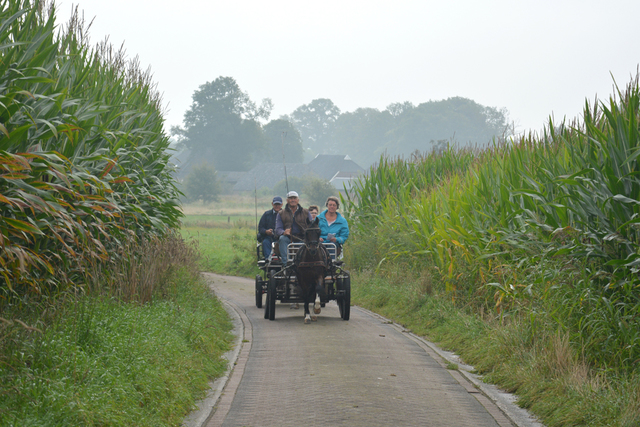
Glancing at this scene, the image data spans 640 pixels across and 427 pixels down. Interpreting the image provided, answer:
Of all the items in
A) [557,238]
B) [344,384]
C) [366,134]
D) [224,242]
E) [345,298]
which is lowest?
[224,242]

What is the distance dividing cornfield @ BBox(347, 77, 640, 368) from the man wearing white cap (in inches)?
98.3

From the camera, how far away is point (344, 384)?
24.7 ft

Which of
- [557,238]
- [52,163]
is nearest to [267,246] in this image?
[557,238]

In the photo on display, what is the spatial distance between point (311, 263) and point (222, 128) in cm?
8165

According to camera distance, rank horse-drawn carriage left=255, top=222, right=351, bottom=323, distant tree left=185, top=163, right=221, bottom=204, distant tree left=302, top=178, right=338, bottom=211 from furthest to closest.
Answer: distant tree left=185, top=163, right=221, bottom=204, distant tree left=302, top=178, right=338, bottom=211, horse-drawn carriage left=255, top=222, right=351, bottom=323

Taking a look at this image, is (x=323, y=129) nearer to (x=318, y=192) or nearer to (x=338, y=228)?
(x=318, y=192)

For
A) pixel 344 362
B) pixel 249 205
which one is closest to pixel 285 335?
pixel 344 362

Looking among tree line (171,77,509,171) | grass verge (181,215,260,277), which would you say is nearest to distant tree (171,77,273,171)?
tree line (171,77,509,171)

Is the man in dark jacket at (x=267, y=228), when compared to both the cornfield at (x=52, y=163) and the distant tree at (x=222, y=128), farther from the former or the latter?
the distant tree at (x=222, y=128)

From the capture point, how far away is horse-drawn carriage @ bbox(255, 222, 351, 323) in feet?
38.8

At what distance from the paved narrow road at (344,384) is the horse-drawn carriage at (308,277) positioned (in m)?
0.77

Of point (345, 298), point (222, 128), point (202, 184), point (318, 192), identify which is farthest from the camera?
point (222, 128)

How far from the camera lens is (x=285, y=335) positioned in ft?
36.3

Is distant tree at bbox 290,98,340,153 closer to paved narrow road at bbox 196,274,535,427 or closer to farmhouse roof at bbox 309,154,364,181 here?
farmhouse roof at bbox 309,154,364,181
